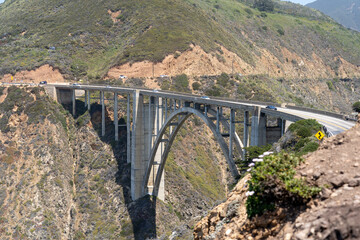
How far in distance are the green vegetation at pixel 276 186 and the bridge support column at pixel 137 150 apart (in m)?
42.0

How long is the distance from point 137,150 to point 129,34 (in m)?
53.5

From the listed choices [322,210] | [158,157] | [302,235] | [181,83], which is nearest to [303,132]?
[322,210]

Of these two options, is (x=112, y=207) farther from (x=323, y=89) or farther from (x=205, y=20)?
(x=323, y=89)

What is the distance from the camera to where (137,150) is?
53312mm

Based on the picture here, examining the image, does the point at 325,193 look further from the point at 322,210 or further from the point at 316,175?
the point at 316,175

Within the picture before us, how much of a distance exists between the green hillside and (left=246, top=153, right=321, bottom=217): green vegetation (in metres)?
73.2

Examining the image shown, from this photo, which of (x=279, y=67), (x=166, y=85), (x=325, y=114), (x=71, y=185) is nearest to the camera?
(x=325, y=114)

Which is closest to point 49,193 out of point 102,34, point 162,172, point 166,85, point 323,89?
point 162,172

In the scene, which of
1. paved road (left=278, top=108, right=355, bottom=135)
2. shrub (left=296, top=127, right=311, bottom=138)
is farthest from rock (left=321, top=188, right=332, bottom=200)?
paved road (left=278, top=108, right=355, bottom=135)

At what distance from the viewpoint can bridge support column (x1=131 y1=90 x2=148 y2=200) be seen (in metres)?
52.7

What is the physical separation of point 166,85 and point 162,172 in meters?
27.6

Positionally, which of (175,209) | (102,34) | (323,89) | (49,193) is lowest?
(175,209)

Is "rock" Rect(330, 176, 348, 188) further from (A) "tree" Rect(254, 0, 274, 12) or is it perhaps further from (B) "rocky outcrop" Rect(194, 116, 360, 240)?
(A) "tree" Rect(254, 0, 274, 12)

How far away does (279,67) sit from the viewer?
116m
